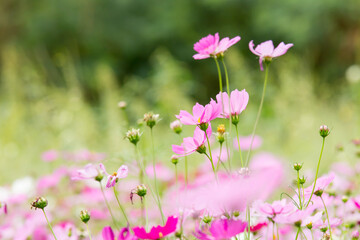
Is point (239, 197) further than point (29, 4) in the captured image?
No

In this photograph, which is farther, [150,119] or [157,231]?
[150,119]

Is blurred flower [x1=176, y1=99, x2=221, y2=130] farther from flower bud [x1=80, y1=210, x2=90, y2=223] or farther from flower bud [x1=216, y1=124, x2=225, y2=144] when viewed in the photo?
flower bud [x1=80, y1=210, x2=90, y2=223]

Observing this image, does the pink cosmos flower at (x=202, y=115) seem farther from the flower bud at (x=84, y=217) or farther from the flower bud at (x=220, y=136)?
the flower bud at (x=84, y=217)

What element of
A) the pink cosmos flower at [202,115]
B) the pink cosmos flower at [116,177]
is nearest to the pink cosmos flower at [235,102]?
the pink cosmos flower at [202,115]

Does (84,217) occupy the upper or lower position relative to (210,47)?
lower

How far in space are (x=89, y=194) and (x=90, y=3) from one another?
22.3 feet

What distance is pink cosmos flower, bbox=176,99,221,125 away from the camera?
437 mm

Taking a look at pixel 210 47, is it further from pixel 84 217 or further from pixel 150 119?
pixel 84 217

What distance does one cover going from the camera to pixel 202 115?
1.42 ft

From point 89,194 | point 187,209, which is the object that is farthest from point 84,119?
point 187,209

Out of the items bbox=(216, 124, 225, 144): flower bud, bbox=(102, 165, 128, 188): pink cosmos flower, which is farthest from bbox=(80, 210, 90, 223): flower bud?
bbox=(216, 124, 225, 144): flower bud

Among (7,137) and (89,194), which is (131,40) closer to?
(7,137)

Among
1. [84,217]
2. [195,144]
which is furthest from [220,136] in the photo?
[84,217]

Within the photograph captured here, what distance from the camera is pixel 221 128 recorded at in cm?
47
